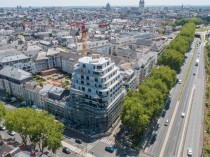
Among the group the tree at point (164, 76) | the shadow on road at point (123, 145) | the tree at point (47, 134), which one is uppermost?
the tree at point (164, 76)

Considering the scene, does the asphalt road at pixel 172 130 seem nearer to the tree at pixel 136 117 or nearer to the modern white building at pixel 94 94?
the tree at pixel 136 117

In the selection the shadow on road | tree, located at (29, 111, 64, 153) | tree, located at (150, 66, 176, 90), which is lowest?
the shadow on road

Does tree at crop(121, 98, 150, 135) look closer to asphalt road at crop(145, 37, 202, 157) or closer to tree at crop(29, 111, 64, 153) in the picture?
→ asphalt road at crop(145, 37, 202, 157)

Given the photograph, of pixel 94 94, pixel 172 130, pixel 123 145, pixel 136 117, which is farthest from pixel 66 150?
pixel 172 130

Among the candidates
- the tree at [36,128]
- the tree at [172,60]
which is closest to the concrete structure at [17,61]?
the tree at [36,128]

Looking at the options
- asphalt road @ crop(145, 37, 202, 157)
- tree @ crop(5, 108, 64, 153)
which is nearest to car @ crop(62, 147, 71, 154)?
tree @ crop(5, 108, 64, 153)

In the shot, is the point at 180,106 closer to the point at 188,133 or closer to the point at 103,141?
the point at 188,133
